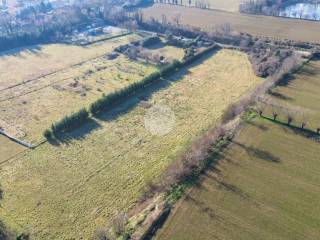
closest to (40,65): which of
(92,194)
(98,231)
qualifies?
(92,194)

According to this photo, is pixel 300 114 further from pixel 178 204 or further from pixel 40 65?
pixel 40 65

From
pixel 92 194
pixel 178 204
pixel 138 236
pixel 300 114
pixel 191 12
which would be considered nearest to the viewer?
pixel 138 236

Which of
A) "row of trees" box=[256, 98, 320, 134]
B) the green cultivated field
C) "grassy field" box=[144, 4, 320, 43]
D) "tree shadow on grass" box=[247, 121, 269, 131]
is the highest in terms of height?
the green cultivated field

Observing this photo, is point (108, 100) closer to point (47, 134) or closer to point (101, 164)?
point (47, 134)

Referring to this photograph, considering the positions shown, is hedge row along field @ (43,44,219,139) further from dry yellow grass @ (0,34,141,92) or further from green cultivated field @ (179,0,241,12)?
green cultivated field @ (179,0,241,12)

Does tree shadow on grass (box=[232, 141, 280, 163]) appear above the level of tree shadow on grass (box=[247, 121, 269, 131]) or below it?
below

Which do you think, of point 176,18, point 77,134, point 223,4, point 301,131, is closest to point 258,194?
point 301,131

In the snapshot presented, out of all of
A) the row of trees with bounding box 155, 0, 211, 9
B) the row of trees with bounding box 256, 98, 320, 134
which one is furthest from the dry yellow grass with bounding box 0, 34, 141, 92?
the row of trees with bounding box 256, 98, 320, 134
